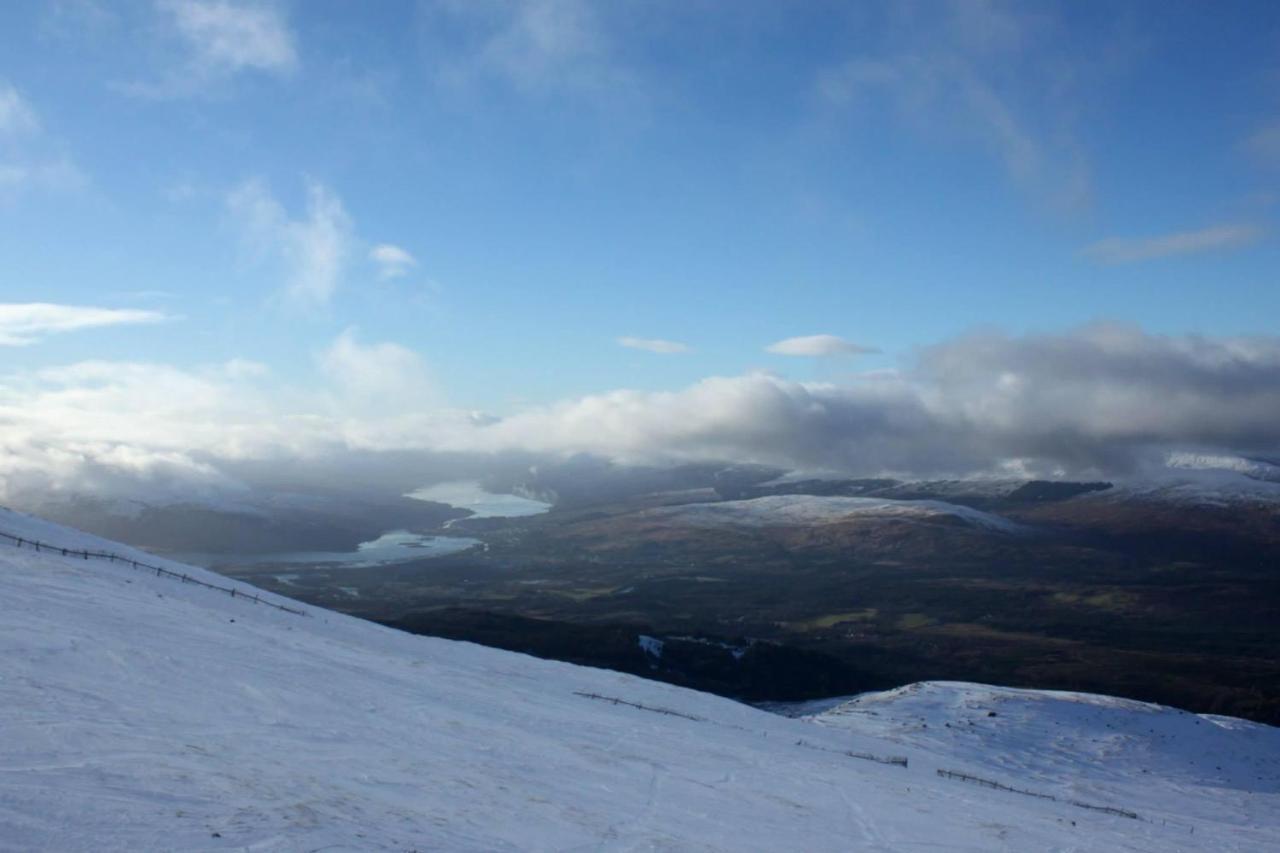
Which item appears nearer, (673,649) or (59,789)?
(59,789)

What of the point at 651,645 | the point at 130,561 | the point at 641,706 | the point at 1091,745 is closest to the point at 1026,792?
the point at 641,706

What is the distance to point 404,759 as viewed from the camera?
19125 mm

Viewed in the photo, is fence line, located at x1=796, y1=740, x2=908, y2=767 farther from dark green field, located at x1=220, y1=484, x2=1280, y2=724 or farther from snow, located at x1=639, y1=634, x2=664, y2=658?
snow, located at x1=639, y1=634, x2=664, y2=658

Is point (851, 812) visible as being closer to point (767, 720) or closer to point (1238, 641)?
point (767, 720)

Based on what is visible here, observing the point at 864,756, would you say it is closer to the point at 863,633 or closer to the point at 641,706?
the point at 641,706

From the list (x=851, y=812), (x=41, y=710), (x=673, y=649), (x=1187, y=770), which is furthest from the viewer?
(x=673, y=649)

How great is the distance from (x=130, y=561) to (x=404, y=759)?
33.1 metres

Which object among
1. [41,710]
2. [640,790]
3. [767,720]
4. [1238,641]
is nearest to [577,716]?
[640,790]

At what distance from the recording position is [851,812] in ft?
75.9

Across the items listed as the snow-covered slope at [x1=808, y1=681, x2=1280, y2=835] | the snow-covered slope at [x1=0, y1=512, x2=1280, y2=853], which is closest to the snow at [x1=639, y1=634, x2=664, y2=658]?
the snow-covered slope at [x1=808, y1=681, x2=1280, y2=835]

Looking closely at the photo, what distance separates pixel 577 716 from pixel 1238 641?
543ft

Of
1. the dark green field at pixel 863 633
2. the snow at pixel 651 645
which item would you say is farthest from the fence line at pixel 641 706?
the snow at pixel 651 645

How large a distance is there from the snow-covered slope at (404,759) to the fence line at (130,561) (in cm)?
185

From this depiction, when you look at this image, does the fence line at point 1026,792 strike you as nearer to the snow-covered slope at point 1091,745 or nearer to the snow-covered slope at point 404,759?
the snow-covered slope at point 404,759
